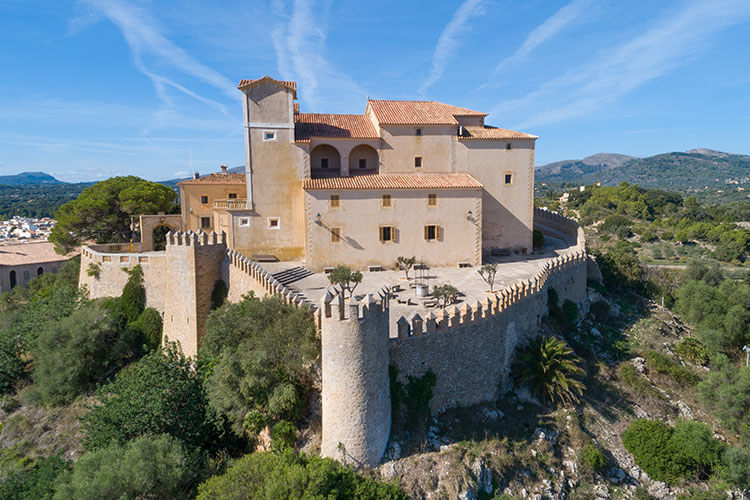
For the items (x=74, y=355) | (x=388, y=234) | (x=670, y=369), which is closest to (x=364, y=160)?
(x=388, y=234)

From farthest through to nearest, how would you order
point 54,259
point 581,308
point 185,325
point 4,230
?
point 4,230 → point 54,259 → point 581,308 → point 185,325

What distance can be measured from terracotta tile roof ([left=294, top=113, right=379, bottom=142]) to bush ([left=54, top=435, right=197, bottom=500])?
1652 cm

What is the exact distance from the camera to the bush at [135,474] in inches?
447

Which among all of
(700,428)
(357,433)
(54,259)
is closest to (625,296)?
(700,428)

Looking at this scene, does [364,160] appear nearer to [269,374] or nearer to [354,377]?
[269,374]

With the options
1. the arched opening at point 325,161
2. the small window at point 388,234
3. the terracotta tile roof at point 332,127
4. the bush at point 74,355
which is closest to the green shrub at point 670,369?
the small window at point 388,234

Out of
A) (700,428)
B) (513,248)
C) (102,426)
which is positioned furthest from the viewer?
(513,248)

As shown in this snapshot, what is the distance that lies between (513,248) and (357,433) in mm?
19017

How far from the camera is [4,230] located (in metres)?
77.3

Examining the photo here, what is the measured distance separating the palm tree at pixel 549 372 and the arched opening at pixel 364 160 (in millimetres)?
14423

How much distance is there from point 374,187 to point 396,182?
4.75 feet

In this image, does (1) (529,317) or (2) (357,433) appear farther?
(1) (529,317)

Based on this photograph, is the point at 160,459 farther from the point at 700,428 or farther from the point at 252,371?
the point at 700,428

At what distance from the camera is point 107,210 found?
30281 mm
